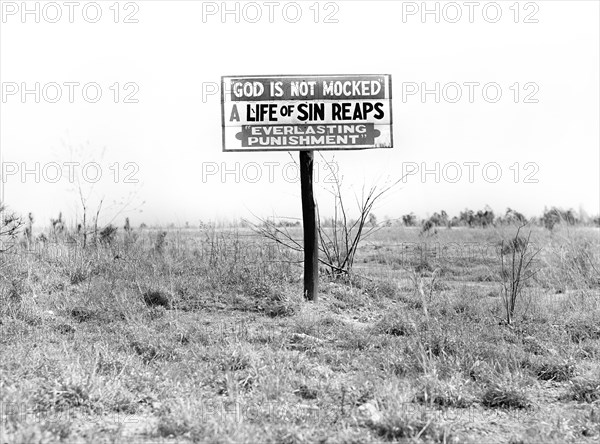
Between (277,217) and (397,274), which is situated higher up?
(277,217)

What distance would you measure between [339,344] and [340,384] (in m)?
1.89

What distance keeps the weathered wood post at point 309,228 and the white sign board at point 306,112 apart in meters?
0.46

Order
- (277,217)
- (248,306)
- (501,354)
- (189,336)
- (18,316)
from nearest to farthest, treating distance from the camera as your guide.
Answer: (501,354)
(189,336)
(18,316)
(248,306)
(277,217)

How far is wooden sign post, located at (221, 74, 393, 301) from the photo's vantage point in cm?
1030

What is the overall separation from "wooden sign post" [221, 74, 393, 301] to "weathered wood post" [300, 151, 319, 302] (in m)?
0.31

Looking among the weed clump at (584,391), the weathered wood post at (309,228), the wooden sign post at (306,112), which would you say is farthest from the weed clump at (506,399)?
the wooden sign post at (306,112)

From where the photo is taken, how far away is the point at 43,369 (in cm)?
588

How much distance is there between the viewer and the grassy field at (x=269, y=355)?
4793 millimetres

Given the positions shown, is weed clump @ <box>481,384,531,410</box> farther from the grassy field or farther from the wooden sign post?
the wooden sign post

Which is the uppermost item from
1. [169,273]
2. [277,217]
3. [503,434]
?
[277,217]

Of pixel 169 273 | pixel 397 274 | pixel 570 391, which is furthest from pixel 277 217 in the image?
pixel 570 391

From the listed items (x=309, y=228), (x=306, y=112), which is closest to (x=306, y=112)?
(x=306, y=112)

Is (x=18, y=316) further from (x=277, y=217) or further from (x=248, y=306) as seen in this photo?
(x=277, y=217)

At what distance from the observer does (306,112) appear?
34.0 feet
